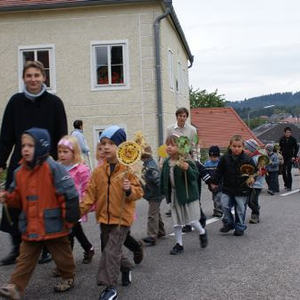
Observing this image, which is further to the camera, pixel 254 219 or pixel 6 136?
pixel 254 219

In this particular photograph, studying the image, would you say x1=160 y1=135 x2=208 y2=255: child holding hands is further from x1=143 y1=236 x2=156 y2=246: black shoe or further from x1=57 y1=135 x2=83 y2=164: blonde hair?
x1=57 y1=135 x2=83 y2=164: blonde hair

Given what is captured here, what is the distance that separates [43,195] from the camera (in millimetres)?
4590

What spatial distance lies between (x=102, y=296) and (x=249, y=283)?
152cm

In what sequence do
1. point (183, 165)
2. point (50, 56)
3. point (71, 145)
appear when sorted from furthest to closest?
point (50, 56) → point (183, 165) → point (71, 145)

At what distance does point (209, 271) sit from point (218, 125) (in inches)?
1658

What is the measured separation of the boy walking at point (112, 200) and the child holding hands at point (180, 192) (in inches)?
75.1

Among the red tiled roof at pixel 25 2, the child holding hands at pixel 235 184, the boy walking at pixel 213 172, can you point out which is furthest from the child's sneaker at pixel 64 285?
the red tiled roof at pixel 25 2

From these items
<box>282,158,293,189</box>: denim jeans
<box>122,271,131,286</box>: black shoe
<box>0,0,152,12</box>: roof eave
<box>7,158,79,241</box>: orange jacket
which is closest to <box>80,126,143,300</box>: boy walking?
<box>122,271,131,286</box>: black shoe

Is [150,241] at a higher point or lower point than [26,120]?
lower

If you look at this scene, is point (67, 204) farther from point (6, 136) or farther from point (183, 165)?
point (183, 165)

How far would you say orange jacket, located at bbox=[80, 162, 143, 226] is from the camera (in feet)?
→ 16.1

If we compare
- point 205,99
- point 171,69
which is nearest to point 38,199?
point 171,69

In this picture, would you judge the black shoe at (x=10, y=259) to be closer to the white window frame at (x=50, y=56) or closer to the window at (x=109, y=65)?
the window at (x=109, y=65)

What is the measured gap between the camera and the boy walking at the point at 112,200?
4754 millimetres
